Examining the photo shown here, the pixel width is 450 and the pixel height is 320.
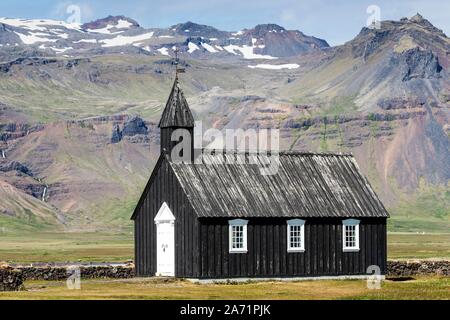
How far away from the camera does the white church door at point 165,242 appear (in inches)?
2596

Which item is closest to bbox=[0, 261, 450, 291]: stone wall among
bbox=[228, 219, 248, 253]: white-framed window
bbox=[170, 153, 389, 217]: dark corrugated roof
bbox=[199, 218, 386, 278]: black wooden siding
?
bbox=[199, 218, 386, 278]: black wooden siding

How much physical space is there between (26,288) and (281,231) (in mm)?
15015

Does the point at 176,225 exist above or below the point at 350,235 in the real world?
above

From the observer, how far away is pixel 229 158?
226 ft

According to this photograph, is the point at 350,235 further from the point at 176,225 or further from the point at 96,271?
the point at 96,271

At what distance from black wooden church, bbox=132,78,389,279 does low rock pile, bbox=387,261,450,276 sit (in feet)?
15.6

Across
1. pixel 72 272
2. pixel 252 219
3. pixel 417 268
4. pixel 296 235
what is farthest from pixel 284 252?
pixel 417 268

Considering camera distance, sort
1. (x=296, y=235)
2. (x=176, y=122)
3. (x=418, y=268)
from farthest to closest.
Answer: (x=418, y=268)
(x=176, y=122)
(x=296, y=235)

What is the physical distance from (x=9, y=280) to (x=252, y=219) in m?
14.2

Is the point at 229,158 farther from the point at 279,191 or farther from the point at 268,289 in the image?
the point at 268,289

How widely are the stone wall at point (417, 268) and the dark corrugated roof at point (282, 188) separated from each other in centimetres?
602

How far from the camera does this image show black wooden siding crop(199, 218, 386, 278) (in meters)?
64.2

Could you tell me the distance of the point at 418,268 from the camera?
75.8 meters
